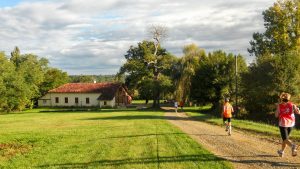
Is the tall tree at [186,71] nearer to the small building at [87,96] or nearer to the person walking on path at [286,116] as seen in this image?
the small building at [87,96]

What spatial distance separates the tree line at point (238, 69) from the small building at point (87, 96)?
7.51 meters

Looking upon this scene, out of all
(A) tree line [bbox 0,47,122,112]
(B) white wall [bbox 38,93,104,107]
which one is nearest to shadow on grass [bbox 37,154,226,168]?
(A) tree line [bbox 0,47,122,112]

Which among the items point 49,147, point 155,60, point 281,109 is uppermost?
point 155,60

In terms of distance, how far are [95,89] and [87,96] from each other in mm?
2362

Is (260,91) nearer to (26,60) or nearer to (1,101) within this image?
(1,101)

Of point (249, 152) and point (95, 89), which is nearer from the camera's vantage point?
point (249, 152)

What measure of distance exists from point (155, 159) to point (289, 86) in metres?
28.0

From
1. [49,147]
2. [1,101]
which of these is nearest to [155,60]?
[1,101]

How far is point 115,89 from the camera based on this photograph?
3430 inches

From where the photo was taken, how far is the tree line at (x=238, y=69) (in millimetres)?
39000

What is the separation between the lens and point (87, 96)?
89000 mm

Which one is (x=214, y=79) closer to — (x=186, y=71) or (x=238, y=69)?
(x=238, y=69)

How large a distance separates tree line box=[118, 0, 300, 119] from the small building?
7.51 meters

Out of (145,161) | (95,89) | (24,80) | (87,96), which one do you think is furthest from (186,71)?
(145,161)
